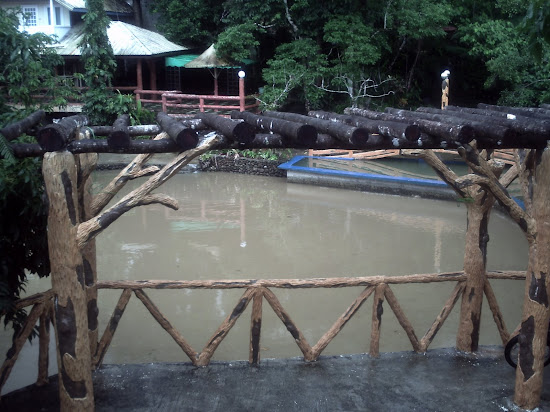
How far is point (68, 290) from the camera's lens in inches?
158

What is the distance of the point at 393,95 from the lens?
20188 mm

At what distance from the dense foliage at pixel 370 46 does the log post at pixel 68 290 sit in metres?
13.8

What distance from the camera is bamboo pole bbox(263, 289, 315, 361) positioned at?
5125 millimetres

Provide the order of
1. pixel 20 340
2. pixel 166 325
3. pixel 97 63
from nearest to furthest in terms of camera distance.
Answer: pixel 20 340 → pixel 166 325 → pixel 97 63

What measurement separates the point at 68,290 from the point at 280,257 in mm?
6050

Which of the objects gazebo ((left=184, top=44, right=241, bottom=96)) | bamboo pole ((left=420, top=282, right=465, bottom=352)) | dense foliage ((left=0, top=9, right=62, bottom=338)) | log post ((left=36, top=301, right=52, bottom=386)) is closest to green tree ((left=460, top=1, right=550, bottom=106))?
gazebo ((left=184, top=44, right=241, bottom=96))

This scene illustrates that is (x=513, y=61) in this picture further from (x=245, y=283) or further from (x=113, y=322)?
(x=113, y=322)

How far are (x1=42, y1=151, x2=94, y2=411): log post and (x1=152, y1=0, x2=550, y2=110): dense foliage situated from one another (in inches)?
544

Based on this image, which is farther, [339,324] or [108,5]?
[108,5]

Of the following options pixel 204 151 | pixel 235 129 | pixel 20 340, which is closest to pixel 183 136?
pixel 204 151

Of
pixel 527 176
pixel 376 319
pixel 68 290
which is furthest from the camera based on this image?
pixel 376 319

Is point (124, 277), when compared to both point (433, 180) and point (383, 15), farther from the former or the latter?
point (383, 15)

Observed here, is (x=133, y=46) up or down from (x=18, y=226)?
up

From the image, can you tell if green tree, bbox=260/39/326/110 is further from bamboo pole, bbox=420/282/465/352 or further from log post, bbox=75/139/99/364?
log post, bbox=75/139/99/364
